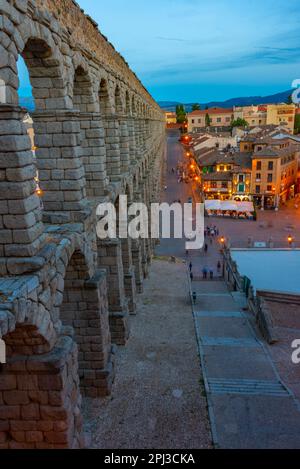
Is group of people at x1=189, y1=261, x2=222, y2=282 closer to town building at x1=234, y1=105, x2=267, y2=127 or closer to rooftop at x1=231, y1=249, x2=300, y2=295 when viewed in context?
rooftop at x1=231, y1=249, x2=300, y2=295

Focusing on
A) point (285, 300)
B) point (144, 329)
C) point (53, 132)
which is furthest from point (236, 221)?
point (53, 132)

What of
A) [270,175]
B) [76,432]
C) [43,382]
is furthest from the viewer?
[270,175]

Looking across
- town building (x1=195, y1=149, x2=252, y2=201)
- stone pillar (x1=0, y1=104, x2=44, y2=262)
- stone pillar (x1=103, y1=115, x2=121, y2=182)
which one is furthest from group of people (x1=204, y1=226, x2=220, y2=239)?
stone pillar (x1=0, y1=104, x2=44, y2=262)

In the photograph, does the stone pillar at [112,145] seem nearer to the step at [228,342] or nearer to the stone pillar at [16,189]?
the step at [228,342]

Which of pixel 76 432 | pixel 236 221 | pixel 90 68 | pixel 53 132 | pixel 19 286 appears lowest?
pixel 236 221

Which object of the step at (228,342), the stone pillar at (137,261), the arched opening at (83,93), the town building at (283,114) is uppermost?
the town building at (283,114)

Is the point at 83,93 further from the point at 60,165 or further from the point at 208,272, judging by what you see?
the point at 208,272

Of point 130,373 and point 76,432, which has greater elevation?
point 76,432

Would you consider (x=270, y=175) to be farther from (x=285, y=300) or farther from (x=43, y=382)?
(x=43, y=382)

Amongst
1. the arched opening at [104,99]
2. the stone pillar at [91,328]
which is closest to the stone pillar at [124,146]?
the arched opening at [104,99]

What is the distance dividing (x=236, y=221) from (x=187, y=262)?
1639cm

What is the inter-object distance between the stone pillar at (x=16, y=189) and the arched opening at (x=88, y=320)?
3.44 m

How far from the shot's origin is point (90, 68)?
12.0 m

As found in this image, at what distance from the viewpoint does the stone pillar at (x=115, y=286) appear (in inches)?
574
